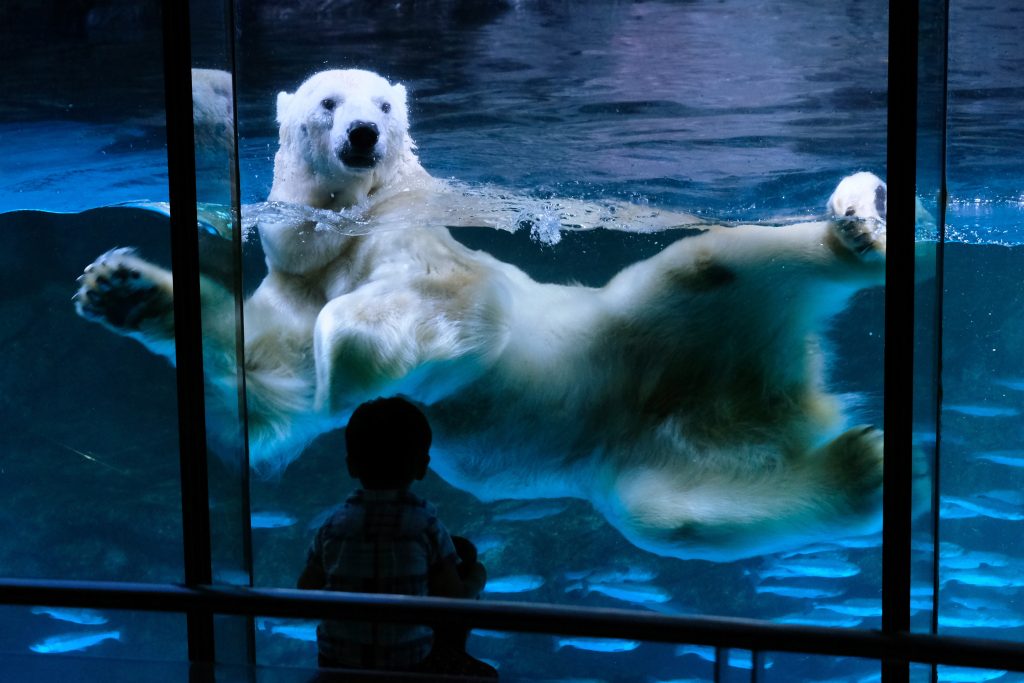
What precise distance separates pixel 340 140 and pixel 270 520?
15.1 ft

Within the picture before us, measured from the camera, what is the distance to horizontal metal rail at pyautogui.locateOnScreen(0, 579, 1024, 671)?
44.8 inches

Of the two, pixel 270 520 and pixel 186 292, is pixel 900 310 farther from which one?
pixel 270 520

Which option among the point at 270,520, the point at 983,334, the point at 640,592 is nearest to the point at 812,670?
the point at 640,592

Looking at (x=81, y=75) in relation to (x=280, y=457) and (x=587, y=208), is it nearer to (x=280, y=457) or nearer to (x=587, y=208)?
(x=280, y=457)

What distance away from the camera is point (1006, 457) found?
9.49 meters

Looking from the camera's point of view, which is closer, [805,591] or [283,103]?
[283,103]

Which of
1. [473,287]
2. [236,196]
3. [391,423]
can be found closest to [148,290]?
[236,196]

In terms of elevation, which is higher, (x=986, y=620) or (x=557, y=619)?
(x=557, y=619)

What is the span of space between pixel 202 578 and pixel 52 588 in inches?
13.0

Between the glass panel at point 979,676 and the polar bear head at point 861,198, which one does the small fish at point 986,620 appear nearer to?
the glass panel at point 979,676

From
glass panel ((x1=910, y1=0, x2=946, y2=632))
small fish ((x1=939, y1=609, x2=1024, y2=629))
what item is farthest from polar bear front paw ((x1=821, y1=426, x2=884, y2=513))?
small fish ((x1=939, y1=609, x2=1024, y2=629))

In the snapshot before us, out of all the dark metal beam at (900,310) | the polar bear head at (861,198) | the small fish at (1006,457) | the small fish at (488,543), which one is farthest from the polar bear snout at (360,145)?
the small fish at (1006,457)

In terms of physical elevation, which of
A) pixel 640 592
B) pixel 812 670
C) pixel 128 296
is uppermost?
pixel 128 296

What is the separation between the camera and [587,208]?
379 cm
